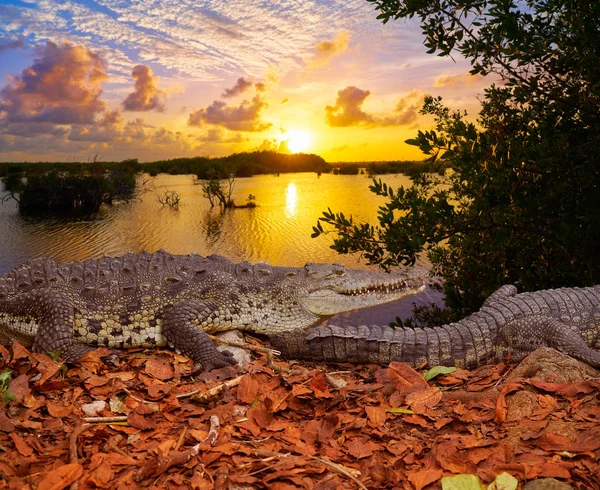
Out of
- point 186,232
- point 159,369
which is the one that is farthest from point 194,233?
point 159,369

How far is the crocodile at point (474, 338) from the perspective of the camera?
6.09 meters

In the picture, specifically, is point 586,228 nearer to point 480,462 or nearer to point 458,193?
point 458,193

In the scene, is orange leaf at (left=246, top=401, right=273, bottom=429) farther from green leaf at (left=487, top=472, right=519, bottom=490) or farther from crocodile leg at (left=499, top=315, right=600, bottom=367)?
crocodile leg at (left=499, top=315, right=600, bottom=367)

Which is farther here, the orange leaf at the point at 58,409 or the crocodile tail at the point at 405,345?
the crocodile tail at the point at 405,345

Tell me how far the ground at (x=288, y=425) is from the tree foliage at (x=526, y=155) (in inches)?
95.0

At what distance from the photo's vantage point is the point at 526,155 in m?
7.06

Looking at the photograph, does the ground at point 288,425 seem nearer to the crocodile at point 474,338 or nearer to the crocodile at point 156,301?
the crocodile at point 474,338

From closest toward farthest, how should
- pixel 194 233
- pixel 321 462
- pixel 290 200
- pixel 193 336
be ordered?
pixel 321 462, pixel 193 336, pixel 194 233, pixel 290 200

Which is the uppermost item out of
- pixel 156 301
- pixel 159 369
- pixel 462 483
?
pixel 156 301

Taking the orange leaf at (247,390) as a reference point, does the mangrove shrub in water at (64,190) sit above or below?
above

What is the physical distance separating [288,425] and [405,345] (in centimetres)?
230

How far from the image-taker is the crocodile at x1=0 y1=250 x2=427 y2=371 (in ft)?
20.9

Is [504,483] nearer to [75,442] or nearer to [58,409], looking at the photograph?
[75,442]

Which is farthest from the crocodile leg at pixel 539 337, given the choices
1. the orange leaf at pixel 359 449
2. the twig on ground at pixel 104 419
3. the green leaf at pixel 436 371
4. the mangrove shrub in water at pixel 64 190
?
the mangrove shrub in water at pixel 64 190
